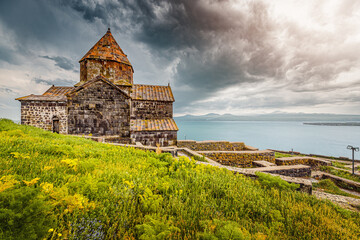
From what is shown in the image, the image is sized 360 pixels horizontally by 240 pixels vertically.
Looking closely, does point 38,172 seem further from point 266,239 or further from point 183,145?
point 183,145

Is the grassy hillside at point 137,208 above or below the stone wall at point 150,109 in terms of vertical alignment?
below

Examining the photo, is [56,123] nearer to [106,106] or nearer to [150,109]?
[106,106]

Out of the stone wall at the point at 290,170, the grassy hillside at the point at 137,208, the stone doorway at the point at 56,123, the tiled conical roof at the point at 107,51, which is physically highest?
the tiled conical roof at the point at 107,51

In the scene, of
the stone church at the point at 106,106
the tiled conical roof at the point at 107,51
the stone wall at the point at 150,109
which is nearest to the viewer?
the stone church at the point at 106,106

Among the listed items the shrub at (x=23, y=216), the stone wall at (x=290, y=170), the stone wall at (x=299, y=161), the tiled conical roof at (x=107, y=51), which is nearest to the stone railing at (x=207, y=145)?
the stone wall at (x=299, y=161)

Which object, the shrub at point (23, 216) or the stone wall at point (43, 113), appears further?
the stone wall at point (43, 113)

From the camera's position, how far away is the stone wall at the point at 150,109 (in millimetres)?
12789

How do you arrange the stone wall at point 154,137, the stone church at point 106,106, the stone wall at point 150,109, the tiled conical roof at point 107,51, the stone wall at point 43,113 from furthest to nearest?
the stone wall at point 150,109 → the tiled conical roof at point 107,51 → the stone wall at point 154,137 → the stone church at point 106,106 → the stone wall at point 43,113

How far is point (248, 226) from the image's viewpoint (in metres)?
2.51

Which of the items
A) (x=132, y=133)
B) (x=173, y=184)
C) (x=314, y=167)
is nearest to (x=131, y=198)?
(x=173, y=184)

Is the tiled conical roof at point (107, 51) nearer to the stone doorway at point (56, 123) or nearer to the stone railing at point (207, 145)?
the stone doorway at point (56, 123)

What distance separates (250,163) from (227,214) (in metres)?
9.35

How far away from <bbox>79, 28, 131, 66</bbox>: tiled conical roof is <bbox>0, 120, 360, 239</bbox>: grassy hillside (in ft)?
35.4

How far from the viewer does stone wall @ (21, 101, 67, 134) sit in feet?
33.4
